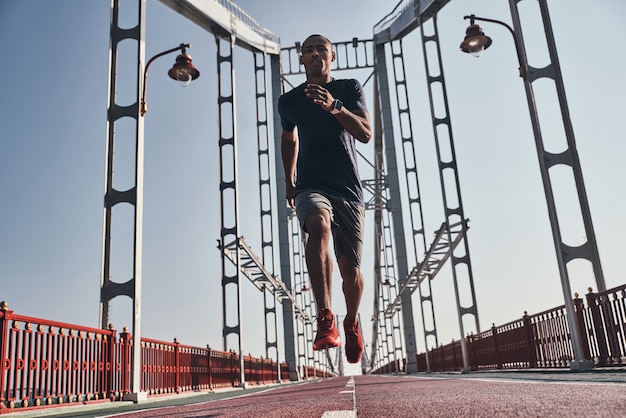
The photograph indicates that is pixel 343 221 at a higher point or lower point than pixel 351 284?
higher

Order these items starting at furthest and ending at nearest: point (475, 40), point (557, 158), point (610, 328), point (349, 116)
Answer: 1. point (475, 40)
2. point (557, 158)
3. point (610, 328)
4. point (349, 116)

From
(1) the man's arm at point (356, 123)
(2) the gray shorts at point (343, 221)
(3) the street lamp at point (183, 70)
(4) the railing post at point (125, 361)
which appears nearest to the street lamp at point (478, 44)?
(3) the street lamp at point (183, 70)

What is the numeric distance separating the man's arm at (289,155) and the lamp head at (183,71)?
8235 millimetres

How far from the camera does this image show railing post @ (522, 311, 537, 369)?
423 inches

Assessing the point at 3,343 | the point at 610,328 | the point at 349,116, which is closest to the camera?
the point at 349,116

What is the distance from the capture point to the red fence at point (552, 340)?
24.7 feet

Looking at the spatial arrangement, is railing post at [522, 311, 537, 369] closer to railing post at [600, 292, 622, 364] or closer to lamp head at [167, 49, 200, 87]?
railing post at [600, 292, 622, 364]

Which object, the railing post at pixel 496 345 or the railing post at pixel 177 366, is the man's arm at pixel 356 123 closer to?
the railing post at pixel 177 366

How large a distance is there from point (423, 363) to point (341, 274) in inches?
901

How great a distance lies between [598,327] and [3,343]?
7532 mm

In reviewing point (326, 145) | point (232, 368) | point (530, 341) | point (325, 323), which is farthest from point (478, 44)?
point (232, 368)

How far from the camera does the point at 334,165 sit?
2.95 metres

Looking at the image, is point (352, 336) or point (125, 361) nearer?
point (352, 336)

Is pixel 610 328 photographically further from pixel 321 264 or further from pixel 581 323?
pixel 321 264
